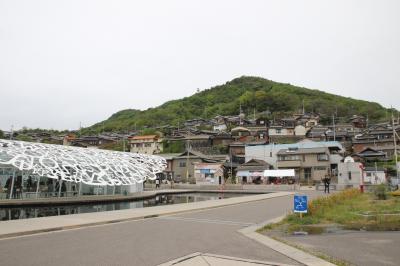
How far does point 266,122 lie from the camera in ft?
295

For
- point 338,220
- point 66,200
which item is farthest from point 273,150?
point 338,220

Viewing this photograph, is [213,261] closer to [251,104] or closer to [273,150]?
[273,150]

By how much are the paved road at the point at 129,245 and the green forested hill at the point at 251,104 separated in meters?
92.3

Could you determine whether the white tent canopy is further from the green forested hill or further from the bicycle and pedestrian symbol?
the green forested hill

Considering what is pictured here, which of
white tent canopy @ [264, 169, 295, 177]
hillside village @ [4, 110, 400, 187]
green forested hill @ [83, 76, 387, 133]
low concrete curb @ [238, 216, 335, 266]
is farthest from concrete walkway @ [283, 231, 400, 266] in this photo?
green forested hill @ [83, 76, 387, 133]

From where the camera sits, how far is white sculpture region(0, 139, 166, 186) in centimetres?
2411

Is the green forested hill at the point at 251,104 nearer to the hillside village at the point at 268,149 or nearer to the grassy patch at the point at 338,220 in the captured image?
the hillside village at the point at 268,149

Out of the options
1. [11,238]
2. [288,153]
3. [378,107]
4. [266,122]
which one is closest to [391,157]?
[288,153]

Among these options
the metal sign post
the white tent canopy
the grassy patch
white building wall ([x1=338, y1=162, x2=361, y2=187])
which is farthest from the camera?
the white tent canopy

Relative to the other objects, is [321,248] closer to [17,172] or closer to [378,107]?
[17,172]

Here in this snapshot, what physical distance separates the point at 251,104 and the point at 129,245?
10845 centimetres

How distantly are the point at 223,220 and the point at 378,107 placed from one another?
111402 millimetres

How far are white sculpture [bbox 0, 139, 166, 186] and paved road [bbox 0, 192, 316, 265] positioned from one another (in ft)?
45.9

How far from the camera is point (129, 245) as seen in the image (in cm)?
873
